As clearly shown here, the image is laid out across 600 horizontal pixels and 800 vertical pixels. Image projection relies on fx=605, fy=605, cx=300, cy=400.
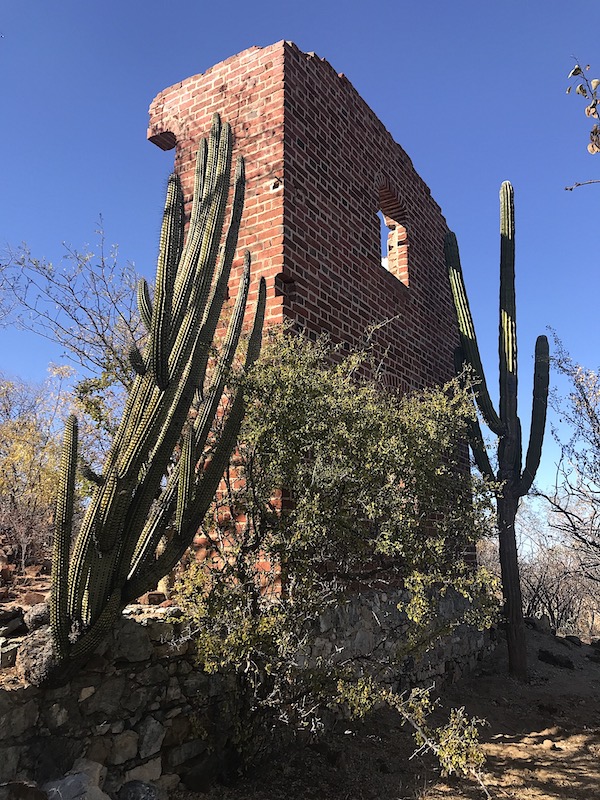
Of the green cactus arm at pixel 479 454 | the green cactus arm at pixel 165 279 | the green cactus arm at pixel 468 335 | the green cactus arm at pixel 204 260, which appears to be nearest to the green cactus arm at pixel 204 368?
the green cactus arm at pixel 204 260

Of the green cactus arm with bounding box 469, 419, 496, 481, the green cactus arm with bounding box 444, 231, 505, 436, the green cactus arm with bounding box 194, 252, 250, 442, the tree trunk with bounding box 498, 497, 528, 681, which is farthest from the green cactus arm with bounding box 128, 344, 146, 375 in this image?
the tree trunk with bounding box 498, 497, 528, 681

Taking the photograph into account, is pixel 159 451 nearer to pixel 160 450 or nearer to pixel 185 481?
pixel 160 450

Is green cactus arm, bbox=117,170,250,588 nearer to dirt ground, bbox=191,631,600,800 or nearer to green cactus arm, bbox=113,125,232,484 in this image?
green cactus arm, bbox=113,125,232,484

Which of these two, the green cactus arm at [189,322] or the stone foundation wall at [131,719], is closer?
the stone foundation wall at [131,719]

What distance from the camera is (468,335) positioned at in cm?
833

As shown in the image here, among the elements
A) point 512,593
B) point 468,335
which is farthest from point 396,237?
point 512,593

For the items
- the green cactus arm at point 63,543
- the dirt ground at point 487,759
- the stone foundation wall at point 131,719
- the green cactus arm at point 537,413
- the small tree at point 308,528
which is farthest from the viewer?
the green cactus arm at point 537,413

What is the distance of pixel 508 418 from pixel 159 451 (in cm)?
583

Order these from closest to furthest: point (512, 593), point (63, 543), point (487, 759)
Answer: point (63, 543), point (487, 759), point (512, 593)

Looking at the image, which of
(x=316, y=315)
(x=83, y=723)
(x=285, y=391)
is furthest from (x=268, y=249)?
(x=83, y=723)

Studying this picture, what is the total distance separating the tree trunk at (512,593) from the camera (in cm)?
780

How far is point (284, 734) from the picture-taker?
14.5 ft

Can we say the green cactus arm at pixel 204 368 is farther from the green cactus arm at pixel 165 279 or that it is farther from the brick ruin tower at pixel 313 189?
the brick ruin tower at pixel 313 189

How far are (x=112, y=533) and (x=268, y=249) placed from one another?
3.02 meters
